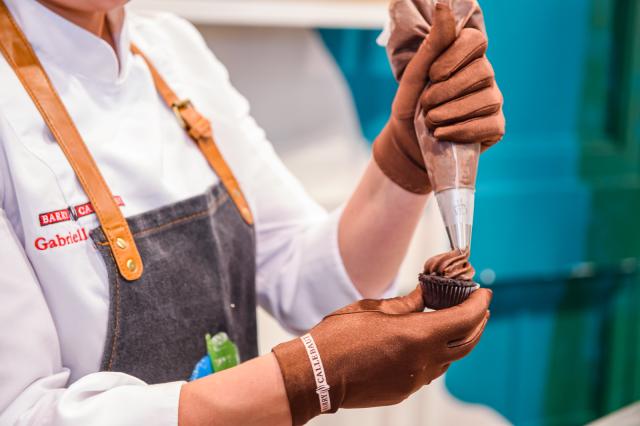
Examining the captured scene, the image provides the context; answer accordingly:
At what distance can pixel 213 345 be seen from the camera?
1.01 metres

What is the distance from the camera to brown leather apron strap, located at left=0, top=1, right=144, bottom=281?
0.88 meters

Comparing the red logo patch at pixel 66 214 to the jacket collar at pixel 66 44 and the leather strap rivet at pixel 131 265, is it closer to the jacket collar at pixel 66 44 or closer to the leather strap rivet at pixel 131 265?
the leather strap rivet at pixel 131 265

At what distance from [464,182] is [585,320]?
1573 mm

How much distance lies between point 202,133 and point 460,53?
0.44m

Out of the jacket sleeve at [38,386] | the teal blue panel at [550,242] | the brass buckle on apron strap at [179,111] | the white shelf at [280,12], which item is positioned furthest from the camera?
the teal blue panel at [550,242]

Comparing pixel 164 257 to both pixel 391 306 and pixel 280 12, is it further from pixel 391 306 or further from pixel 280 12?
pixel 280 12

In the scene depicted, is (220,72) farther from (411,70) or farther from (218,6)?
(411,70)

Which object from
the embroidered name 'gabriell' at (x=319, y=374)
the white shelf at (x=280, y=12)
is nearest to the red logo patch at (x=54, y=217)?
the embroidered name 'gabriell' at (x=319, y=374)

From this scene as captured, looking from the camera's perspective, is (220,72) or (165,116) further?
(220,72)

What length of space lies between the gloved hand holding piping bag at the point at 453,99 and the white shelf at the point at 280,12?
71cm

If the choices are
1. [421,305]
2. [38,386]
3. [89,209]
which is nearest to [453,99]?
[421,305]

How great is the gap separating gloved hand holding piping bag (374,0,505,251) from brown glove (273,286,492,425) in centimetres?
12

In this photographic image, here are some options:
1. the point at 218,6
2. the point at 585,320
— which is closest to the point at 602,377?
the point at 585,320

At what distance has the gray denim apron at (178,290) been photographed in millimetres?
886
